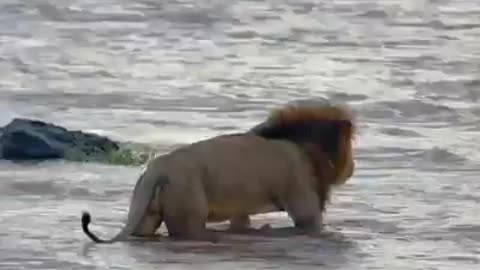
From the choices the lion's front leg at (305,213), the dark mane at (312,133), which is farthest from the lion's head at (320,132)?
the lion's front leg at (305,213)

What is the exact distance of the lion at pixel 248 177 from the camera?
751 centimetres

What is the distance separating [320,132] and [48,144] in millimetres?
2497

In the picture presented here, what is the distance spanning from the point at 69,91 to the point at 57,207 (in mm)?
5066

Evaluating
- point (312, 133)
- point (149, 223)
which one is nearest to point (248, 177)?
point (149, 223)

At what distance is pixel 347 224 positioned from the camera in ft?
27.2

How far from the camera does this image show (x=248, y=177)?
25.5 ft

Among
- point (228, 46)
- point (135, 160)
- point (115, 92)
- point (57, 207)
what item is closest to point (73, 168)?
point (135, 160)

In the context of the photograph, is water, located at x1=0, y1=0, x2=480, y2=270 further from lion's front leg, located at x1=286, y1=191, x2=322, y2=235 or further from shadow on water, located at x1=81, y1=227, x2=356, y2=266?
lion's front leg, located at x1=286, y1=191, x2=322, y2=235

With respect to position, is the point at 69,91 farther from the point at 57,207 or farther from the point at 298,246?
the point at 298,246

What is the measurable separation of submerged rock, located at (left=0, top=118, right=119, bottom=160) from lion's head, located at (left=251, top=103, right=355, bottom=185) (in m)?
2.17

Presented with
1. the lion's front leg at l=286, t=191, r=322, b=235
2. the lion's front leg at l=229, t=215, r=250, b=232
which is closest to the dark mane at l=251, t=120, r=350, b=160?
the lion's front leg at l=286, t=191, r=322, b=235

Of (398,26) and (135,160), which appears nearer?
(135,160)

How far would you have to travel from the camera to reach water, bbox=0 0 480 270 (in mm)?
7617

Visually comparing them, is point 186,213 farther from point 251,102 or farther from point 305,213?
point 251,102
